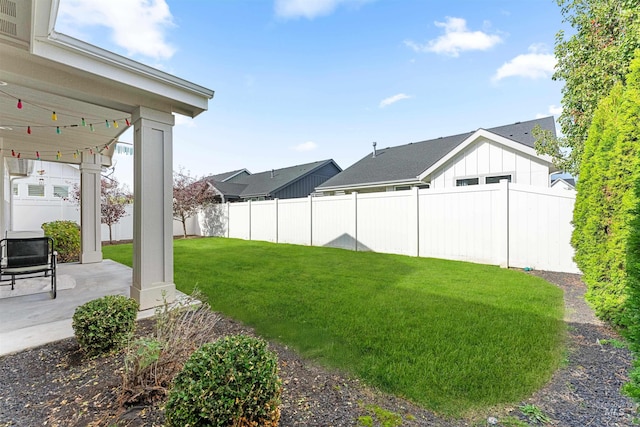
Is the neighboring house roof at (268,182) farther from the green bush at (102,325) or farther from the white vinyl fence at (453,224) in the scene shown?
the green bush at (102,325)

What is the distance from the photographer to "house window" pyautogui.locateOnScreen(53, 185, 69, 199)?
17734mm

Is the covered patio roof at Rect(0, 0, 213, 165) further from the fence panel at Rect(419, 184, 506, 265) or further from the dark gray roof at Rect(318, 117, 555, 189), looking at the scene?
the dark gray roof at Rect(318, 117, 555, 189)

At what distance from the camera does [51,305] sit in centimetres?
406

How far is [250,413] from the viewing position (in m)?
1.55

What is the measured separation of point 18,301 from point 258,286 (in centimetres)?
351

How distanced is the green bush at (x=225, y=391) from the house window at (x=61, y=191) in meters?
22.0

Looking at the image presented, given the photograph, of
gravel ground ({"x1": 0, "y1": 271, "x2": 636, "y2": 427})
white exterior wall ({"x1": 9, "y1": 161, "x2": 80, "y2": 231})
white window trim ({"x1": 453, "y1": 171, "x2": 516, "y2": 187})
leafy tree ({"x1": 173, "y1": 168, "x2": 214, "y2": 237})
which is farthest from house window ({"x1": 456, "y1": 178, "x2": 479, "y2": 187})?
white exterior wall ({"x1": 9, "y1": 161, "x2": 80, "y2": 231})

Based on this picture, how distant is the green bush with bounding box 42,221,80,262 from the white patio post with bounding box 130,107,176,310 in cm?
615

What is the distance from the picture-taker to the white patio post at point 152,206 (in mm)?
3758

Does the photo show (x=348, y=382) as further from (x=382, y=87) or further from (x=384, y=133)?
(x=384, y=133)

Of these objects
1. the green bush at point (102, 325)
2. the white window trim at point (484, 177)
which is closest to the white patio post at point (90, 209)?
the green bush at point (102, 325)

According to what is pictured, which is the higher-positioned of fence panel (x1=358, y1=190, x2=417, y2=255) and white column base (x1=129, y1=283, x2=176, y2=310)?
fence panel (x1=358, y1=190, x2=417, y2=255)

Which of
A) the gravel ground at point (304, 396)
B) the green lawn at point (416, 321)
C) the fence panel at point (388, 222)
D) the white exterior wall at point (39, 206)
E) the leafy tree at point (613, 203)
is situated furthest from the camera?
the white exterior wall at point (39, 206)

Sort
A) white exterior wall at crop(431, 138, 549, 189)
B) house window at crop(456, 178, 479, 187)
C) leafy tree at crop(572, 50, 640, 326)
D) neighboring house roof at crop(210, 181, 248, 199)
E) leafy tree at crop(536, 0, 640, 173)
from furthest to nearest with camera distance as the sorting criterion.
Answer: neighboring house roof at crop(210, 181, 248, 199) < house window at crop(456, 178, 479, 187) < white exterior wall at crop(431, 138, 549, 189) < leafy tree at crop(536, 0, 640, 173) < leafy tree at crop(572, 50, 640, 326)
